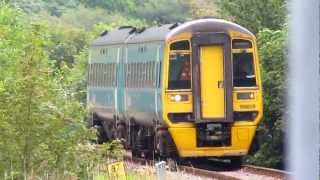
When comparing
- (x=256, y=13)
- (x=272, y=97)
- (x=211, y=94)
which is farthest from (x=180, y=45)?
(x=256, y=13)

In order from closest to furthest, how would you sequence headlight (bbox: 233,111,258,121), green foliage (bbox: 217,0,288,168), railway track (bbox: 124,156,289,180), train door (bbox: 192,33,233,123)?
railway track (bbox: 124,156,289,180), train door (bbox: 192,33,233,123), headlight (bbox: 233,111,258,121), green foliage (bbox: 217,0,288,168)

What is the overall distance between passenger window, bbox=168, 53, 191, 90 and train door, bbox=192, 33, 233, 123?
177mm

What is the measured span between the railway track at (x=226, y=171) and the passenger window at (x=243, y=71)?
5.41 feet

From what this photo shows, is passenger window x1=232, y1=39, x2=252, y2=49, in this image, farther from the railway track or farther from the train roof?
the railway track

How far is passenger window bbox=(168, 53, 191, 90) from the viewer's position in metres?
17.6

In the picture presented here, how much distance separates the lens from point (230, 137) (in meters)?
17.8

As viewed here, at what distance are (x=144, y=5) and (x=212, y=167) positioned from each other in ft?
175

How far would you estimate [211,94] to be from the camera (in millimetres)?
17703

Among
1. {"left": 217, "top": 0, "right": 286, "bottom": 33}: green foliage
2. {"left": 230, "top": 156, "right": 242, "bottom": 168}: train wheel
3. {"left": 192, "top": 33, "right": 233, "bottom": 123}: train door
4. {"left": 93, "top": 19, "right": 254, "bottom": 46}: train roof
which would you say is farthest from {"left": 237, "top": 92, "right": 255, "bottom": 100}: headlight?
{"left": 217, "top": 0, "right": 286, "bottom": 33}: green foliage

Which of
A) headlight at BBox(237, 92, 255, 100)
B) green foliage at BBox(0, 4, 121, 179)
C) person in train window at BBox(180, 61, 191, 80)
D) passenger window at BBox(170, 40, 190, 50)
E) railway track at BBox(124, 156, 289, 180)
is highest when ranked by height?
passenger window at BBox(170, 40, 190, 50)

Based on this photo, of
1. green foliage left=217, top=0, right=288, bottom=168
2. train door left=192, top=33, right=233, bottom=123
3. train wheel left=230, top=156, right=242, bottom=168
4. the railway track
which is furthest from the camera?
green foliage left=217, top=0, right=288, bottom=168

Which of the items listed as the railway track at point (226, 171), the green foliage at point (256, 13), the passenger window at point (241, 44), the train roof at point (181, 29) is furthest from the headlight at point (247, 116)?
the green foliage at point (256, 13)

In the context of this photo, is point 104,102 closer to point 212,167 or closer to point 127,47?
point 127,47

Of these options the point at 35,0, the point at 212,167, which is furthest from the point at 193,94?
the point at 35,0
